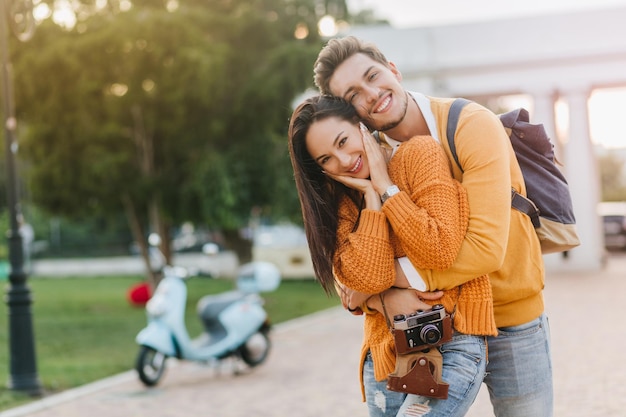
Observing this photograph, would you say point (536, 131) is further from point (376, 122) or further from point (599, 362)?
point (599, 362)

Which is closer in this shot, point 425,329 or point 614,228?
point 425,329

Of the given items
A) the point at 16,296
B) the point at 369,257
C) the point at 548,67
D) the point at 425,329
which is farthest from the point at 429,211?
the point at 548,67

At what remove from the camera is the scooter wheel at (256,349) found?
8.98m

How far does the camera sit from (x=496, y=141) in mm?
2611

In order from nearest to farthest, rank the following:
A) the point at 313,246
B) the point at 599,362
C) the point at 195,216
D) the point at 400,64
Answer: the point at 313,246 < the point at 599,362 < the point at 195,216 < the point at 400,64

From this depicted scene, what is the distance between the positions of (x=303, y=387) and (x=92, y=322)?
741 cm

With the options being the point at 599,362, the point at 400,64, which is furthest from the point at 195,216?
the point at 400,64

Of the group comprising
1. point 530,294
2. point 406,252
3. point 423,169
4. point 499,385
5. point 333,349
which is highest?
point 423,169

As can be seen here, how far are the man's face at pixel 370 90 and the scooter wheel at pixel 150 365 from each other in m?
5.90

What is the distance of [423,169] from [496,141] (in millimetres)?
237

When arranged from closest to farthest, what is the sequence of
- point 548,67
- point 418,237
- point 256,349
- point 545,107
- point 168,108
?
point 418,237 → point 256,349 → point 168,108 → point 545,107 → point 548,67

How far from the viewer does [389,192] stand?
2.61 m

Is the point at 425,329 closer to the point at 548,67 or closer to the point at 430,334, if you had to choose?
the point at 430,334

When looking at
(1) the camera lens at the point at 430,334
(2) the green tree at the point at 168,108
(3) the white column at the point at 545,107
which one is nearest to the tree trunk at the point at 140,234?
(2) the green tree at the point at 168,108
